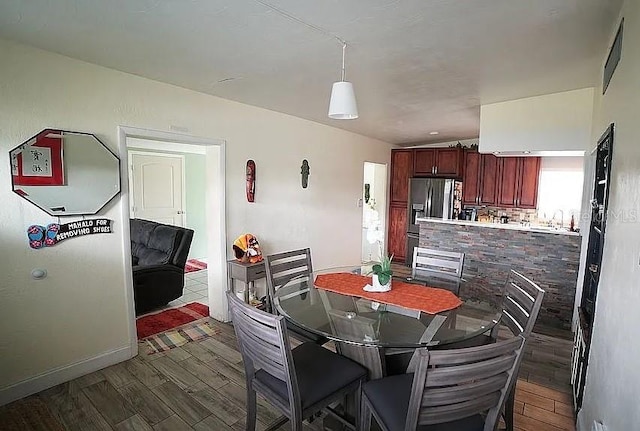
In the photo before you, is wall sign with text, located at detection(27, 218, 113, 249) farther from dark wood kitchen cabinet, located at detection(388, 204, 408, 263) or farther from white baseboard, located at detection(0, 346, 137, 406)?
dark wood kitchen cabinet, located at detection(388, 204, 408, 263)

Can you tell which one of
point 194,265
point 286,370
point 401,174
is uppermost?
point 401,174

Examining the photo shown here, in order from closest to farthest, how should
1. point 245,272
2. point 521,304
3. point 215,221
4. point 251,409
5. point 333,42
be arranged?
point 251,409
point 521,304
point 333,42
point 245,272
point 215,221

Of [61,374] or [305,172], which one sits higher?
[305,172]

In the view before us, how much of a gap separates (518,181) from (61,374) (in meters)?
6.19

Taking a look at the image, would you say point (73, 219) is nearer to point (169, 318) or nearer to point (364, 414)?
point (169, 318)

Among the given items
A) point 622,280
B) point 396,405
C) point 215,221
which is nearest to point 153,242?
point 215,221

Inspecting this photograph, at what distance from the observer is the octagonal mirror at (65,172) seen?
230 cm

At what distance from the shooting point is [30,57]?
2275mm

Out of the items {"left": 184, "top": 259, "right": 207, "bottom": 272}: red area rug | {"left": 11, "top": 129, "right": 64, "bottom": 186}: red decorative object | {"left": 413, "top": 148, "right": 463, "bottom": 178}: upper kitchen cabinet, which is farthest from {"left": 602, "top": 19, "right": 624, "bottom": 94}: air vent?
{"left": 184, "top": 259, "right": 207, "bottom": 272}: red area rug

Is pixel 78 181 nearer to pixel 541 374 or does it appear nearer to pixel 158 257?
pixel 158 257

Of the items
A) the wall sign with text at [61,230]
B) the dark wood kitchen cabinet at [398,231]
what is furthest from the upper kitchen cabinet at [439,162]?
the wall sign with text at [61,230]

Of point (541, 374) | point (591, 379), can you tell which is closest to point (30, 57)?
point (591, 379)

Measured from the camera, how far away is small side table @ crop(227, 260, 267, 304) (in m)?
3.47

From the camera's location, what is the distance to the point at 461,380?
4.09 feet
